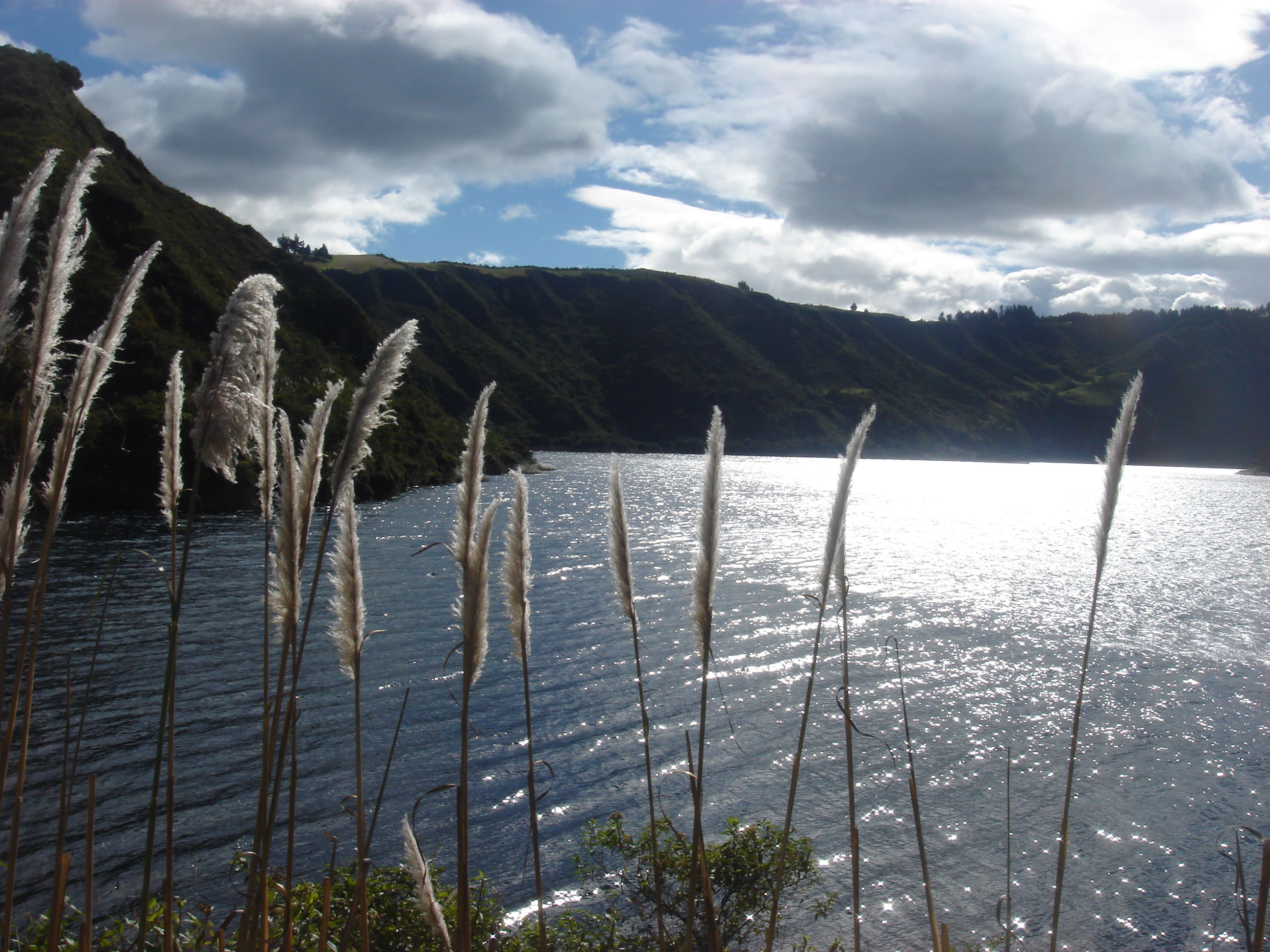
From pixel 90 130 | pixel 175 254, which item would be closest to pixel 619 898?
pixel 175 254

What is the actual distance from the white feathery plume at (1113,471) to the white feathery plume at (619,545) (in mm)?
1187

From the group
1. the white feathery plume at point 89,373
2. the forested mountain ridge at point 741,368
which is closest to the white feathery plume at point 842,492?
the white feathery plume at point 89,373

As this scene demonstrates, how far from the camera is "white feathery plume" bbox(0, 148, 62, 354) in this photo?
175 cm

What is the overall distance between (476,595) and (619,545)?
40 cm

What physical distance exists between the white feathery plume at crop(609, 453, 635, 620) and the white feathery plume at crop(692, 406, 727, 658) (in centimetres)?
19

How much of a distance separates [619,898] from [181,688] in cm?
977

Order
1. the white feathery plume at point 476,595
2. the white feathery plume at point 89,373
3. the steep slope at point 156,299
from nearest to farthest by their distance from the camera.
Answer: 1. the white feathery plume at point 476,595
2. the white feathery plume at point 89,373
3. the steep slope at point 156,299

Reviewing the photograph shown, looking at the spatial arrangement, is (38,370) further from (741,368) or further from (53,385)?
(741,368)

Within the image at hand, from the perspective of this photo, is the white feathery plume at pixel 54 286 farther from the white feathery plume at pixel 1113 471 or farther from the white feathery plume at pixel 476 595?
the white feathery plume at pixel 1113 471

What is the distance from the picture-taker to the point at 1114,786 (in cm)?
1302

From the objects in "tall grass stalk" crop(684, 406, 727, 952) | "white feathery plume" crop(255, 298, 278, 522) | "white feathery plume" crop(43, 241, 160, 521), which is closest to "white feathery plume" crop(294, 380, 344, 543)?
"white feathery plume" crop(255, 298, 278, 522)

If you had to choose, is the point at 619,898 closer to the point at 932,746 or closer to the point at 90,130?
the point at 932,746

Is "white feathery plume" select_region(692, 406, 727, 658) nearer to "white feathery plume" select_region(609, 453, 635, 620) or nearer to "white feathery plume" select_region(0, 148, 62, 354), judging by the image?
"white feathery plume" select_region(609, 453, 635, 620)

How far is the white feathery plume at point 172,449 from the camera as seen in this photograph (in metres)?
2.18
